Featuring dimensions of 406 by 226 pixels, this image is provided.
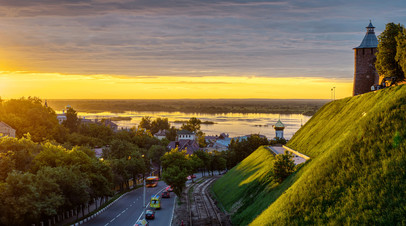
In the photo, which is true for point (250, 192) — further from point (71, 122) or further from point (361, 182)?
point (71, 122)

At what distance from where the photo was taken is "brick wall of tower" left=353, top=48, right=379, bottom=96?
140 feet

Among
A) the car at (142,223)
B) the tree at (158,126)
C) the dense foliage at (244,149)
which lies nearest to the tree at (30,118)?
the dense foliage at (244,149)

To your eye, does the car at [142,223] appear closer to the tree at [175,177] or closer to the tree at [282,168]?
the tree at [282,168]

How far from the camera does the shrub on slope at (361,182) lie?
16.8 m

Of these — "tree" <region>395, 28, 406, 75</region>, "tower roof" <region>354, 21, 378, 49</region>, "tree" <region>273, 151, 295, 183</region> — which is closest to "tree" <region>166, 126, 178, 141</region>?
"tower roof" <region>354, 21, 378, 49</region>

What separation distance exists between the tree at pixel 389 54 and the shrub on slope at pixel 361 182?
605 inches

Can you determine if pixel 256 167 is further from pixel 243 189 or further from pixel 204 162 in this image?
pixel 204 162

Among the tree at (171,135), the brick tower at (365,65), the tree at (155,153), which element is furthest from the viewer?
the tree at (171,135)

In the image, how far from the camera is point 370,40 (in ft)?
142

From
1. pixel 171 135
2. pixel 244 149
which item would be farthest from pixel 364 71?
pixel 171 135

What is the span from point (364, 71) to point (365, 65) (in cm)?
71

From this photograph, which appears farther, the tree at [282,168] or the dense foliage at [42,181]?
the tree at [282,168]

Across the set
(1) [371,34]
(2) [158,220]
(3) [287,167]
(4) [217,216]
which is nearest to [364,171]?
(3) [287,167]

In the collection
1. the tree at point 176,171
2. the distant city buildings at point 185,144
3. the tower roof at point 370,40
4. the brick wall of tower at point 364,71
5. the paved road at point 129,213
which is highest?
the tower roof at point 370,40
